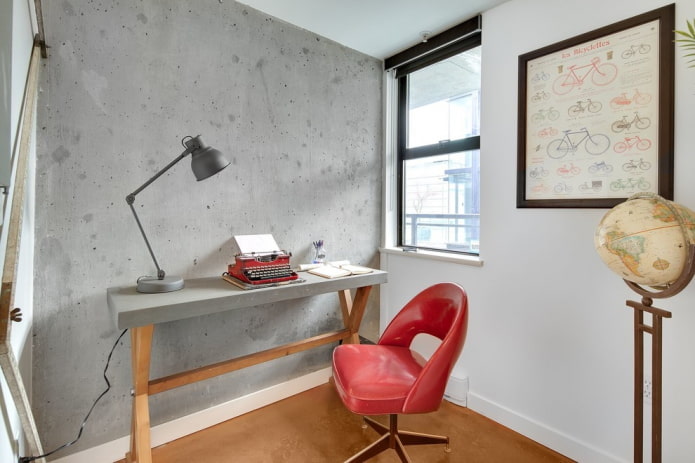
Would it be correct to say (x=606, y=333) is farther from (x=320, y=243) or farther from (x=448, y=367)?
(x=320, y=243)

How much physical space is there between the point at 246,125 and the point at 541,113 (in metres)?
1.77

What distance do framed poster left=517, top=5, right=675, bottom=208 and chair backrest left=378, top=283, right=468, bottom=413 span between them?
756mm

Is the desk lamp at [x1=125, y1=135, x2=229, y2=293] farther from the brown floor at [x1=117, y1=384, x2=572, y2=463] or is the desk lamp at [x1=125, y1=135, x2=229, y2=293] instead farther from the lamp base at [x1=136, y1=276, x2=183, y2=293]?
the brown floor at [x1=117, y1=384, x2=572, y2=463]

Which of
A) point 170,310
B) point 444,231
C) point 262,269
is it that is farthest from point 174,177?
point 444,231

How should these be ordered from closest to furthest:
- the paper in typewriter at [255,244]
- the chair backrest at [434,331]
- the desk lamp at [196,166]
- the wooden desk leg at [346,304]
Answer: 1. the chair backrest at [434,331]
2. the desk lamp at [196,166]
3. the paper in typewriter at [255,244]
4. the wooden desk leg at [346,304]

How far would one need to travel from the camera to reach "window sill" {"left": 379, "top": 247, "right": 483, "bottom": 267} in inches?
92.1

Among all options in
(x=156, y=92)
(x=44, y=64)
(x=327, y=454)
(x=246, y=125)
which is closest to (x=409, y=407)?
(x=327, y=454)

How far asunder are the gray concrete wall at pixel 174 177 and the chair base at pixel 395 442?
0.93 m

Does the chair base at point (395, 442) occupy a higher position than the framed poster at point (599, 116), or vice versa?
the framed poster at point (599, 116)

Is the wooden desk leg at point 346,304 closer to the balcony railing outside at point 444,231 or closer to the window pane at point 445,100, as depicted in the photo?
the balcony railing outside at point 444,231

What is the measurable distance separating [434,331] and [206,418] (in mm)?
1469

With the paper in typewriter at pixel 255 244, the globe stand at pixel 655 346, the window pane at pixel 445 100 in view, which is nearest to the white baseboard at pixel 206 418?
the paper in typewriter at pixel 255 244

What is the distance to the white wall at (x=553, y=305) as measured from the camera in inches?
61.9

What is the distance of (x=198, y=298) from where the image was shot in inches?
63.6
